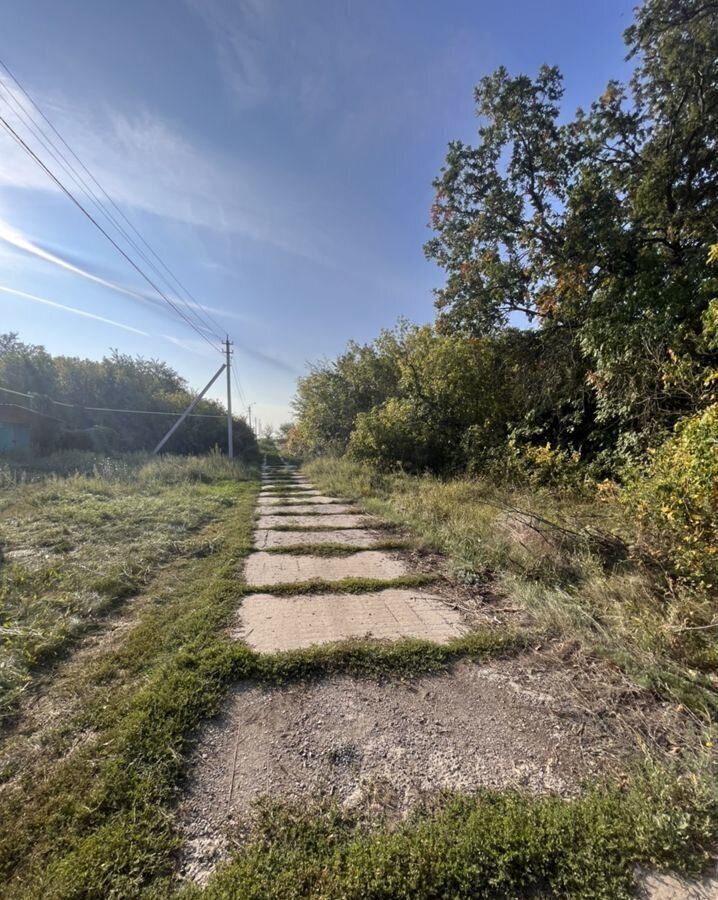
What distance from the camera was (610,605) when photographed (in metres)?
2.64

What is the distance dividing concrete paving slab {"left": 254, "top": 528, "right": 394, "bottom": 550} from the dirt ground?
9.39 ft

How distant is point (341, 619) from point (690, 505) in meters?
2.70

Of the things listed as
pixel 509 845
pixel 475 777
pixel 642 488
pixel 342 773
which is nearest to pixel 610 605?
pixel 642 488

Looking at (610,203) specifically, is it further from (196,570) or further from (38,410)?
(38,410)

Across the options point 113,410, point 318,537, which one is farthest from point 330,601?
point 113,410

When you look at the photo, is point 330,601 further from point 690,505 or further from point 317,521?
point 317,521

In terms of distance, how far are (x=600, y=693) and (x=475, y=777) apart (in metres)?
1.00

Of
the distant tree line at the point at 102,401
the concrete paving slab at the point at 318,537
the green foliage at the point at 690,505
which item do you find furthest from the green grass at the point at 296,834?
the distant tree line at the point at 102,401

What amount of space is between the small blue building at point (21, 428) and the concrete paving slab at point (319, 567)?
47.6ft

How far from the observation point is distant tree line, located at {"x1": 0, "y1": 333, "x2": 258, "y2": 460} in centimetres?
1658

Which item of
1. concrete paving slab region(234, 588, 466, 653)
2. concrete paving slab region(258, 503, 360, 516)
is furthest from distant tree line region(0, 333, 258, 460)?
concrete paving slab region(234, 588, 466, 653)

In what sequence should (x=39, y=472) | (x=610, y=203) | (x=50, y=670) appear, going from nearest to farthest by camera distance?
(x=50, y=670), (x=610, y=203), (x=39, y=472)

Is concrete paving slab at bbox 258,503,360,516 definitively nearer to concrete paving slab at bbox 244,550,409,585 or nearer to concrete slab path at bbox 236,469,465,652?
concrete slab path at bbox 236,469,465,652

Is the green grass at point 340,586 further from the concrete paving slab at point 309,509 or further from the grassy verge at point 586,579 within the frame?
the concrete paving slab at point 309,509
